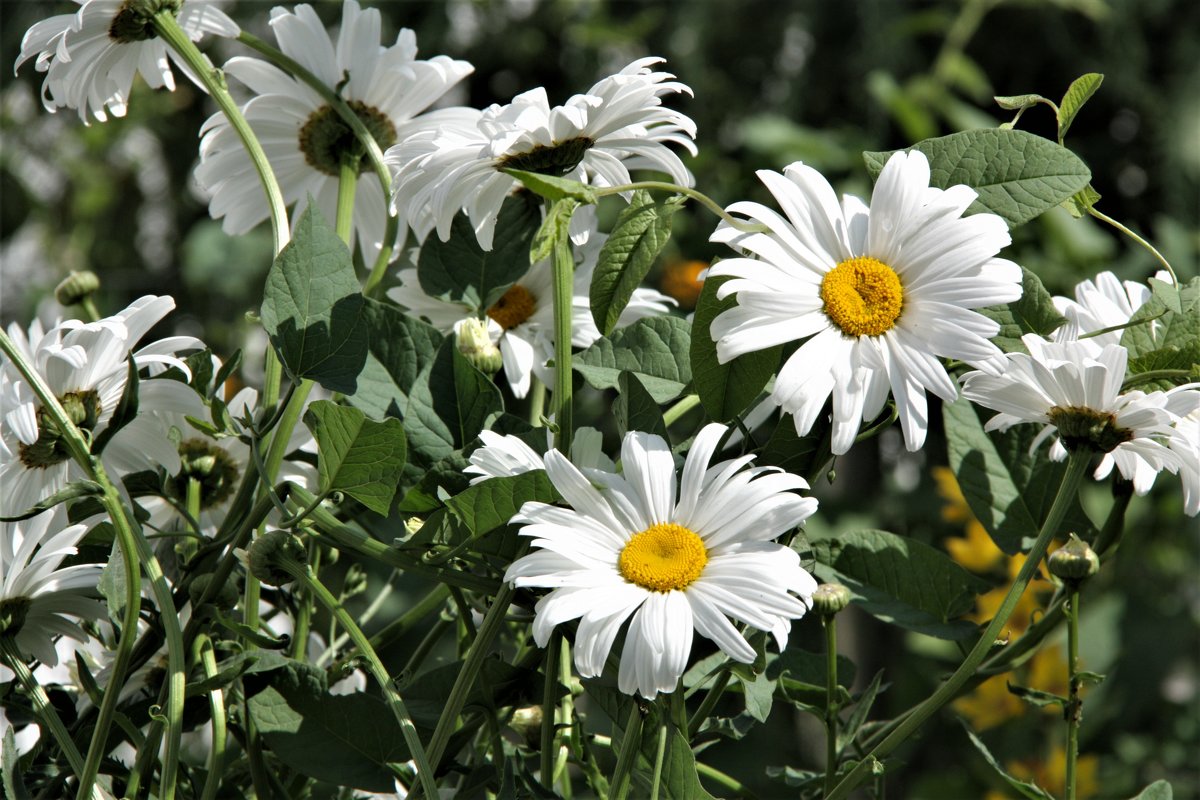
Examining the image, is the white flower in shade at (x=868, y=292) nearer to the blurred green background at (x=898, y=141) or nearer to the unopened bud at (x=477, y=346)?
the unopened bud at (x=477, y=346)

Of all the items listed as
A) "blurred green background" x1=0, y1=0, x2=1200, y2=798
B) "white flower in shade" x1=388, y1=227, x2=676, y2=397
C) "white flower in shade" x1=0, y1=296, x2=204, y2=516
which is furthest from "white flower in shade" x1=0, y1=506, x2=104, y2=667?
"blurred green background" x1=0, y1=0, x2=1200, y2=798

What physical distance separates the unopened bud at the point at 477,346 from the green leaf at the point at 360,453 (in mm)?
60

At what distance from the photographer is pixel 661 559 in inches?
9.2

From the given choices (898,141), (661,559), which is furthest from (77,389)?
(898,141)

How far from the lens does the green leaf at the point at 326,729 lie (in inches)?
10.8

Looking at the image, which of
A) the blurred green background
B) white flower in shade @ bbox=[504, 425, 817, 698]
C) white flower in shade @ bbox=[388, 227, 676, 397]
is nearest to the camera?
white flower in shade @ bbox=[504, 425, 817, 698]

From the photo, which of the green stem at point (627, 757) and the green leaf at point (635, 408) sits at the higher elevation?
the green leaf at point (635, 408)

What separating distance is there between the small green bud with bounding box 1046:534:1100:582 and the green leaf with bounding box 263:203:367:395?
0.17m

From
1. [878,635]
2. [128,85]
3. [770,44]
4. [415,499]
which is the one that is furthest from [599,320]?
[770,44]

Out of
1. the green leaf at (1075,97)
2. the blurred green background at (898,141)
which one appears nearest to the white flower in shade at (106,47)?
the green leaf at (1075,97)

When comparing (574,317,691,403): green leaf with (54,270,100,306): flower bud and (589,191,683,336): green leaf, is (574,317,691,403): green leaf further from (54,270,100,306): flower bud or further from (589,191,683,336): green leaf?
(54,270,100,306): flower bud

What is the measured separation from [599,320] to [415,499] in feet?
0.18

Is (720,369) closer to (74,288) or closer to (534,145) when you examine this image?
(534,145)

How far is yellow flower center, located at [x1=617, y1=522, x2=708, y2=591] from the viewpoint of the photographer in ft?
0.75
